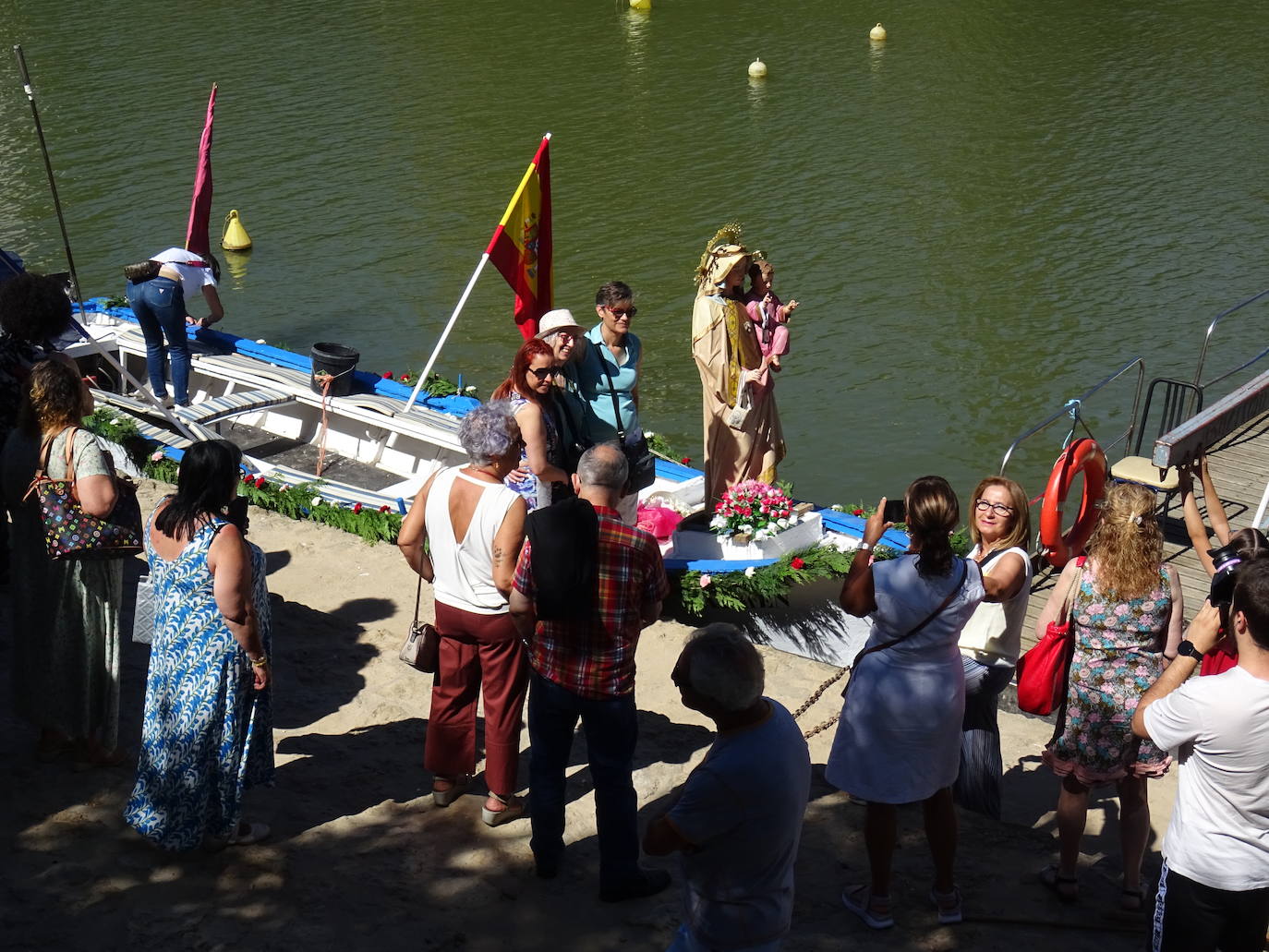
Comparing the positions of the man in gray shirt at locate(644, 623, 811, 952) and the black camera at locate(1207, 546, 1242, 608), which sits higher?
the black camera at locate(1207, 546, 1242, 608)

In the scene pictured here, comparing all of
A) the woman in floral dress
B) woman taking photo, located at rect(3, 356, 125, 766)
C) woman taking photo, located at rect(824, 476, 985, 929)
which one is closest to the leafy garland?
woman taking photo, located at rect(3, 356, 125, 766)

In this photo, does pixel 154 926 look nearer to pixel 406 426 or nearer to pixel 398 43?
pixel 406 426

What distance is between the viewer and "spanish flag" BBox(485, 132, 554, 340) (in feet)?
30.1

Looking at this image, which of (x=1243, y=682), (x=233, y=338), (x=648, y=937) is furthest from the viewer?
(x=233, y=338)

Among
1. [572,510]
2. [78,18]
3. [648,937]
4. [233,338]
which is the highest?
[78,18]

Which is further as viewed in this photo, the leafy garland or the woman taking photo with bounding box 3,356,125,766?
the leafy garland

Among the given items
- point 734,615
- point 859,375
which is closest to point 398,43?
point 859,375

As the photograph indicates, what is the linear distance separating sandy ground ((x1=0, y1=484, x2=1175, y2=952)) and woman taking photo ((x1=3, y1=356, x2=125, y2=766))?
0.67ft

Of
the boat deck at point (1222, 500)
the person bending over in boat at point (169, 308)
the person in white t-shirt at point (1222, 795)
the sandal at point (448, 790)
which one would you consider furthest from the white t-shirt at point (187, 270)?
the person in white t-shirt at point (1222, 795)

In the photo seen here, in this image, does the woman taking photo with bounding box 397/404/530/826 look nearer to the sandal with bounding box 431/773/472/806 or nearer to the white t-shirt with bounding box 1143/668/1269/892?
the sandal with bounding box 431/773/472/806

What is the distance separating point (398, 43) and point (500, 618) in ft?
81.3

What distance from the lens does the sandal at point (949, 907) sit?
489 centimetres

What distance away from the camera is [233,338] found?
40.1ft

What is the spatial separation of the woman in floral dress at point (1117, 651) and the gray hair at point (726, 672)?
1683mm
